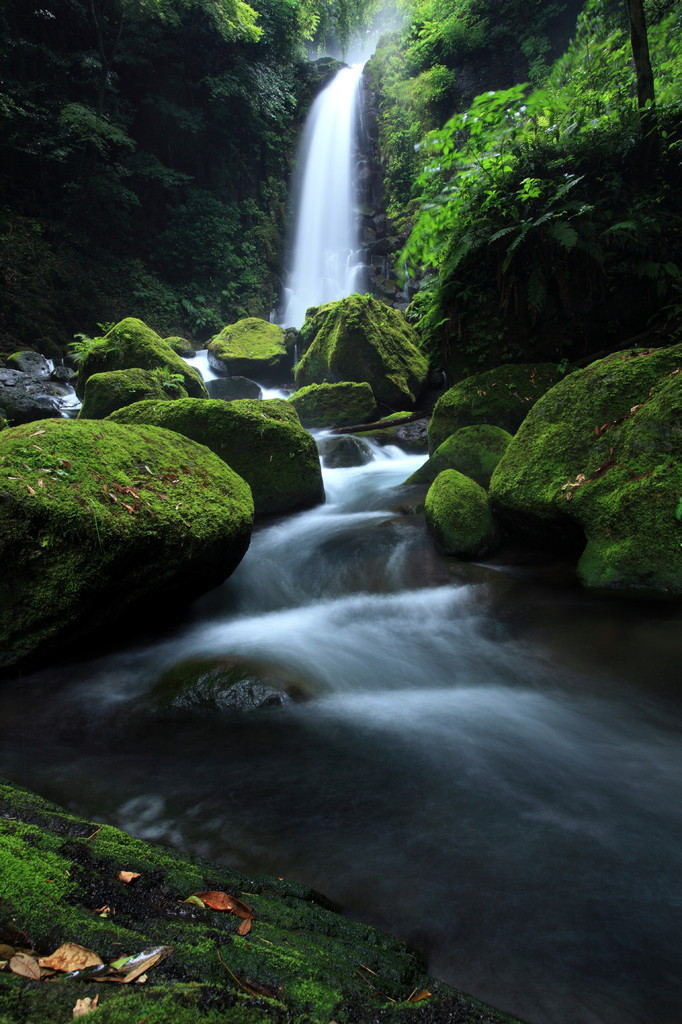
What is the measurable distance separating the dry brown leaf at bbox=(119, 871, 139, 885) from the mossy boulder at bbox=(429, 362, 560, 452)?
6.93 metres

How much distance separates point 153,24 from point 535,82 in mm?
14003

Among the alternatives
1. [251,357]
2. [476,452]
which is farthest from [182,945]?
[251,357]

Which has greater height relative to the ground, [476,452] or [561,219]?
[561,219]

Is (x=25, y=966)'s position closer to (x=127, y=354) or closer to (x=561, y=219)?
(x=561, y=219)

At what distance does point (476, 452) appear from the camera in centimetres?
629

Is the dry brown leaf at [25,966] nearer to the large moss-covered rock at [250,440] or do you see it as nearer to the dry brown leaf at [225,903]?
the dry brown leaf at [225,903]

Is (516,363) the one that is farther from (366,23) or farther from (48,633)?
(366,23)

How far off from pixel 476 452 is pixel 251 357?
10897mm

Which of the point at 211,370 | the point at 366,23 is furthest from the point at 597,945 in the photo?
the point at 366,23

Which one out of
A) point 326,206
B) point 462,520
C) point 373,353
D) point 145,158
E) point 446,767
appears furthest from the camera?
point 326,206

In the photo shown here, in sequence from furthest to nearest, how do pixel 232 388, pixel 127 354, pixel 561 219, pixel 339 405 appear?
pixel 232 388
pixel 339 405
pixel 127 354
pixel 561 219

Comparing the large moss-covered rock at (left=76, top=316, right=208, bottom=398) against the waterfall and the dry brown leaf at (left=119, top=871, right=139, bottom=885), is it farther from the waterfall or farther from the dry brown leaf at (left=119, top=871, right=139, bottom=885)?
the waterfall

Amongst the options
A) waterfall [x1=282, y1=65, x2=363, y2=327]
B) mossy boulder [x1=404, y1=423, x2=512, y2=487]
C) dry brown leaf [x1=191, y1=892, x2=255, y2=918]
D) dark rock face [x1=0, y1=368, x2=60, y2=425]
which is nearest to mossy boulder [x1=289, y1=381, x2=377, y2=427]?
mossy boulder [x1=404, y1=423, x2=512, y2=487]

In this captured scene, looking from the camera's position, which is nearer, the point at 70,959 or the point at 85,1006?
the point at 85,1006
